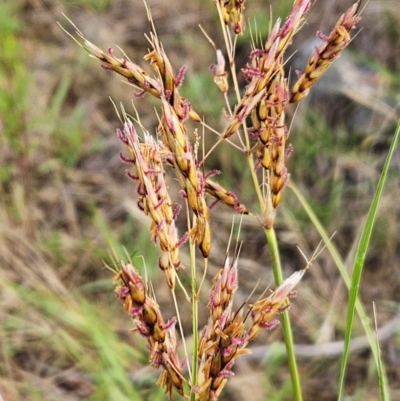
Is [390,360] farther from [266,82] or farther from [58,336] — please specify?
[266,82]

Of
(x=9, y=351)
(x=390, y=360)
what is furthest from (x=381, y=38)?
(x=9, y=351)

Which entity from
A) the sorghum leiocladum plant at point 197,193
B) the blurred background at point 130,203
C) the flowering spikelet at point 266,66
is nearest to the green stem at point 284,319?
the sorghum leiocladum plant at point 197,193

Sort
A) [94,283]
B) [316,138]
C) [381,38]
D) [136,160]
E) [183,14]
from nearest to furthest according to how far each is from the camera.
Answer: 1. [136,160]
2. [94,283]
3. [316,138]
4. [381,38]
5. [183,14]

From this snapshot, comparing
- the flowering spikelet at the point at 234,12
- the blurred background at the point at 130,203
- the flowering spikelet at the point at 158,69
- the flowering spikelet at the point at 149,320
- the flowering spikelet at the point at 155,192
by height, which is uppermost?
the flowering spikelet at the point at 234,12

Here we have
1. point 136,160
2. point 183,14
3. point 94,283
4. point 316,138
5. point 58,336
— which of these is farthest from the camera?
point 183,14

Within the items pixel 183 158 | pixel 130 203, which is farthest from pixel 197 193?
pixel 130 203

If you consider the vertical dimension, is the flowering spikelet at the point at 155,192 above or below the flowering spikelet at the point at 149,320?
above

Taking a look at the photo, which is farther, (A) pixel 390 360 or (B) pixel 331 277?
(B) pixel 331 277

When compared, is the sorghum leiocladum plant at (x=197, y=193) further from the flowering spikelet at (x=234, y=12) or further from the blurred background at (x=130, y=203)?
the blurred background at (x=130, y=203)
